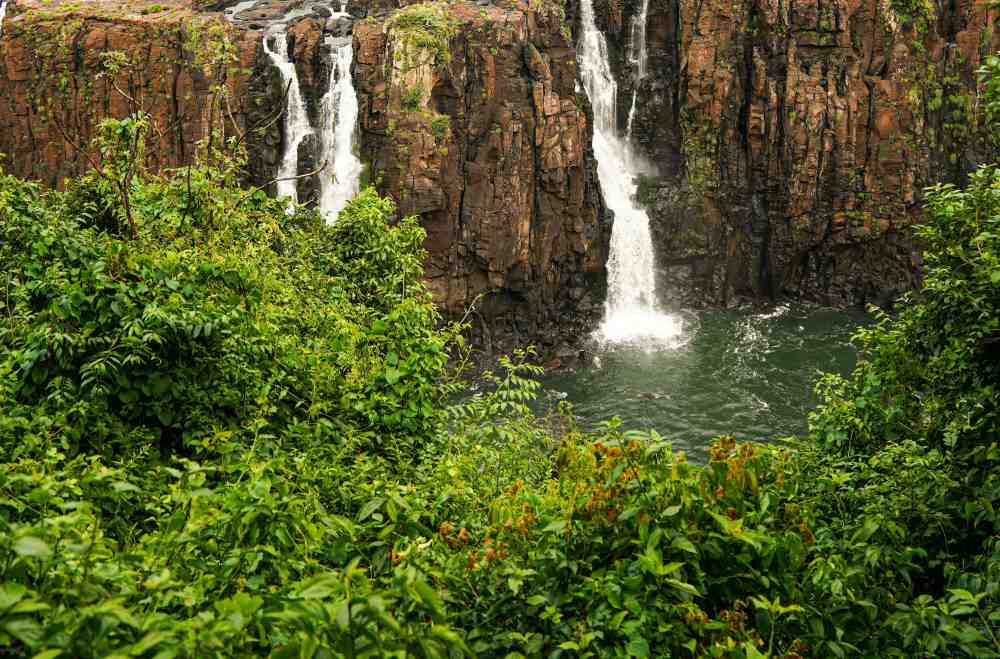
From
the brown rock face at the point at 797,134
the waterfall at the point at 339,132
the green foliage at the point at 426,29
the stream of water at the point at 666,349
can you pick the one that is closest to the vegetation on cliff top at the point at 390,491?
the stream of water at the point at 666,349

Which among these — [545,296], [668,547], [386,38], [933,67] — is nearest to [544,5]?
[386,38]

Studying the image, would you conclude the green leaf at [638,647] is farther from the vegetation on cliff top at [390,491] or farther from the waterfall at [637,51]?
the waterfall at [637,51]

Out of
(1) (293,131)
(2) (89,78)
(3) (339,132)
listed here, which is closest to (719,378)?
(3) (339,132)

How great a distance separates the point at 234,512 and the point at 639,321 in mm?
28638

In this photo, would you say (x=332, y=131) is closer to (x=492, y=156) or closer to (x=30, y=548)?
(x=492, y=156)

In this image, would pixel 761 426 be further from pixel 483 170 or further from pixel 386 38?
pixel 386 38

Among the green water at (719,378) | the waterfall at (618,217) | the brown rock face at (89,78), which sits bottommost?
the green water at (719,378)

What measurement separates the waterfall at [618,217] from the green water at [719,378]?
192 centimetres

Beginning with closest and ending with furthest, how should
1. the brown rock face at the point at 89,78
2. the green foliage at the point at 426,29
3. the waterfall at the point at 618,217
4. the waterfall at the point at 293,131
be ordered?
1. the green foliage at the point at 426,29
2. the brown rock face at the point at 89,78
3. the waterfall at the point at 293,131
4. the waterfall at the point at 618,217

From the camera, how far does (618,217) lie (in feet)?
110

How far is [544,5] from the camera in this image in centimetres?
3033

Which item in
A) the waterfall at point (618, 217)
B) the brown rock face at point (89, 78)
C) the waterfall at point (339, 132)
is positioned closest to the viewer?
the waterfall at point (339, 132)

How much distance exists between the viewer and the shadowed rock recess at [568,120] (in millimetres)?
28422

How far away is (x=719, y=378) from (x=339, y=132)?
15.7 meters
